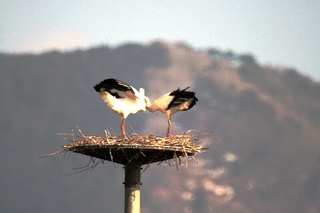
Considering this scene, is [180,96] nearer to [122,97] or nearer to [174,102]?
[174,102]

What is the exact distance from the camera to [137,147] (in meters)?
25.4

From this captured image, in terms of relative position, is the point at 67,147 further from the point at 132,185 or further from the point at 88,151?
the point at 132,185

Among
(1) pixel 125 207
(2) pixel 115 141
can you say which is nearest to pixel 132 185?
(1) pixel 125 207

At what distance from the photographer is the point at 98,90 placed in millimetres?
26812

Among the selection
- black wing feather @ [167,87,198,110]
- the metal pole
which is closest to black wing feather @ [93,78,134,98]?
black wing feather @ [167,87,198,110]

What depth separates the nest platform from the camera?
25422mm

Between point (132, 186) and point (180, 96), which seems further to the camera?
point (132, 186)

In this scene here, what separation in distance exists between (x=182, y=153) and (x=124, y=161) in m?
2.25

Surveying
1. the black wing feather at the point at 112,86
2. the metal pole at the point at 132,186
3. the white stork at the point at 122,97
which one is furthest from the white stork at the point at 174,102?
the metal pole at the point at 132,186

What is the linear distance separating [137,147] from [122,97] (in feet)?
7.25

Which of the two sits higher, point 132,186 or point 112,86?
point 112,86

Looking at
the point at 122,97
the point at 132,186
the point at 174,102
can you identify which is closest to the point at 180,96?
the point at 174,102

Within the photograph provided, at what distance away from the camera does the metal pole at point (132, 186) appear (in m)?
27.5

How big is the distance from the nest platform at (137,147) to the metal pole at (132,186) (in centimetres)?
71
